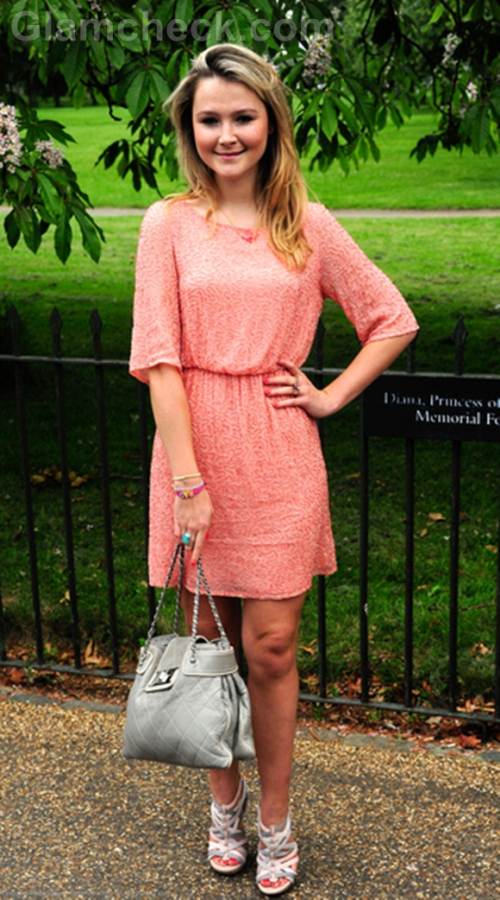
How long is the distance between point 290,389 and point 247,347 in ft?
0.50

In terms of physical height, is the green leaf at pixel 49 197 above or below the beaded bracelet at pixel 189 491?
above

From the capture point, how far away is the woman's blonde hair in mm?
2750

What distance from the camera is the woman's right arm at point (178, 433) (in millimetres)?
2803

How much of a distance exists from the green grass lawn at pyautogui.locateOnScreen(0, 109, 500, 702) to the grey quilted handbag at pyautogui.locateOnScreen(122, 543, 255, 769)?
4.96 feet

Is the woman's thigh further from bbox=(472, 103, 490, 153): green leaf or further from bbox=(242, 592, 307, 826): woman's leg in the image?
bbox=(472, 103, 490, 153): green leaf

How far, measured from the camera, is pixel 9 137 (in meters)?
4.62

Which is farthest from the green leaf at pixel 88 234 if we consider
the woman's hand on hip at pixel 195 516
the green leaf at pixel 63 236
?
the woman's hand on hip at pixel 195 516

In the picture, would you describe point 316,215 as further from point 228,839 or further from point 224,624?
point 228,839

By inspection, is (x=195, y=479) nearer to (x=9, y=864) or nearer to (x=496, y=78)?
(x=9, y=864)

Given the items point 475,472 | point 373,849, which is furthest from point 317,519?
point 475,472

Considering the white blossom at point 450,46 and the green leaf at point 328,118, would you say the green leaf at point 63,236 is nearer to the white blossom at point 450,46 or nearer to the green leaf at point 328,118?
the green leaf at point 328,118

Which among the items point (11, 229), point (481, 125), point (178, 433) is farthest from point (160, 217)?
point (481, 125)

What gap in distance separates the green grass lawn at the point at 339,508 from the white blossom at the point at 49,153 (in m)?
1.76

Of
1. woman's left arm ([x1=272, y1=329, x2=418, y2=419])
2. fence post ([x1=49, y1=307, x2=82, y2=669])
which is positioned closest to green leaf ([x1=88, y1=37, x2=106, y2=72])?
fence post ([x1=49, y1=307, x2=82, y2=669])
